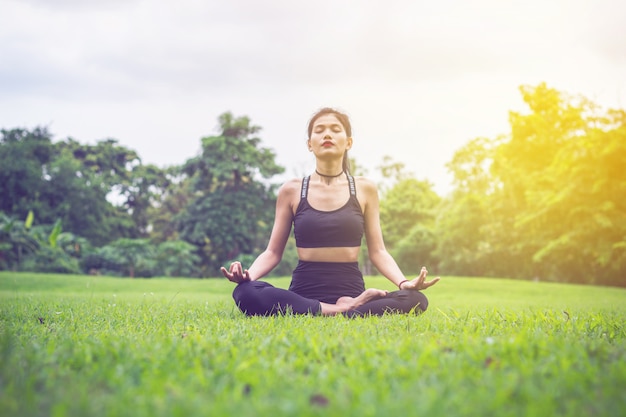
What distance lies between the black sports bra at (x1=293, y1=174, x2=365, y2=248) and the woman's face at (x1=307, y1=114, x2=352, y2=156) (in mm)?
587

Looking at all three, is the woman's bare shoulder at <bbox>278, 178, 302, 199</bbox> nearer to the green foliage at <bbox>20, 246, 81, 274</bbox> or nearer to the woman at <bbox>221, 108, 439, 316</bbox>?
the woman at <bbox>221, 108, 439, 316</bbox>

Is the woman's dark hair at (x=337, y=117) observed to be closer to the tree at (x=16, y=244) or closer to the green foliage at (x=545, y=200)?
the green foliage at (x=545, y=200)

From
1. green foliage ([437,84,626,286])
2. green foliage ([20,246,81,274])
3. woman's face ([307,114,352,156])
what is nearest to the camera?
woman's face ([307,114,352,156])

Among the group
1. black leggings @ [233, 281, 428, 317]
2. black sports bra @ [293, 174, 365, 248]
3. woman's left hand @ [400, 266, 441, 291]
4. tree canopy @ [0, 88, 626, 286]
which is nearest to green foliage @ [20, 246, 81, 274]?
tree canopy @ [0, 88, 626, 286]

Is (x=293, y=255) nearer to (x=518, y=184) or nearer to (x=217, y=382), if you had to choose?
(x=518, y=184)

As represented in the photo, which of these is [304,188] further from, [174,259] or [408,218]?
[408,218]

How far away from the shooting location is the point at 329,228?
470cm

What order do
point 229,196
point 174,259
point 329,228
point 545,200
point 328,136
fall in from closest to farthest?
point 329,228 → point 328,136 → point 545,200 → point 174,259 → point 229,196

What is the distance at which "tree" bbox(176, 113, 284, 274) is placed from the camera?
2903 cm

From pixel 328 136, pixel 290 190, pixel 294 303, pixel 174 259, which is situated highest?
pixel 328 136

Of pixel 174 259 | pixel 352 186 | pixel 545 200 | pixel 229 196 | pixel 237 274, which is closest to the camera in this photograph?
pixel 237 274

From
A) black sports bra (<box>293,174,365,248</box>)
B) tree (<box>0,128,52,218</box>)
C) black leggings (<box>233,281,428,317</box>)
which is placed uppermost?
tree (<box>0,128,52,218</box>)

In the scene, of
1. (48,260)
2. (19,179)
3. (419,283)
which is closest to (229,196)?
(48,260)

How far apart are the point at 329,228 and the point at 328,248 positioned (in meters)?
0.20
